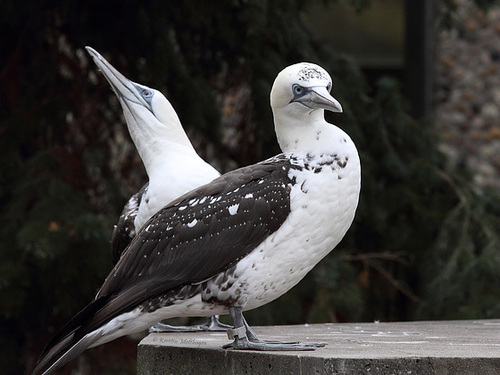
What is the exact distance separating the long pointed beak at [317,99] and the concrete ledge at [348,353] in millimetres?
699

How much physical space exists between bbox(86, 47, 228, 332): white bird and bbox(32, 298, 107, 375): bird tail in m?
0.51

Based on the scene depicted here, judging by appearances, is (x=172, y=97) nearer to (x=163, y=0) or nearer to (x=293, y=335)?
(x=163, y=0)

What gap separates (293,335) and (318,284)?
1396 millimetres

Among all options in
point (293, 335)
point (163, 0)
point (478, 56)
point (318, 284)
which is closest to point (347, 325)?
point (293, 335)

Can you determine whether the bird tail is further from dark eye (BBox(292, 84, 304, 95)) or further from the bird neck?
dark eye (BBox(292, 84, 304, 95))

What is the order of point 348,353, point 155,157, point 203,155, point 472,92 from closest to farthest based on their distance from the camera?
point 348,353 < point 155,157 < point 203,155 < point 472,92

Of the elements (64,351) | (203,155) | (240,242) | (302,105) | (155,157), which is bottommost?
(203,155)

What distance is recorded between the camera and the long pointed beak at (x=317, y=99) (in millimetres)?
2697

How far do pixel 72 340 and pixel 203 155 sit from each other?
2.32 m

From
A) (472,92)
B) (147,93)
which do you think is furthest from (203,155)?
(472,92)

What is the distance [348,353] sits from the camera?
2.52m

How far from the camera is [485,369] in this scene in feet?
7.98

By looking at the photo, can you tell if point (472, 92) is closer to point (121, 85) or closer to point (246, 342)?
point (121, 85)

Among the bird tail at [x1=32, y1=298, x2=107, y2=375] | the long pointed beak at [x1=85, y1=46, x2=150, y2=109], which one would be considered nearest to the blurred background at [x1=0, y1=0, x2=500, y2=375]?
the long pointed beak at [x1=85, y1=46, x2=150, y2=109]
